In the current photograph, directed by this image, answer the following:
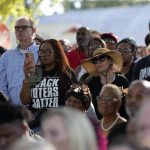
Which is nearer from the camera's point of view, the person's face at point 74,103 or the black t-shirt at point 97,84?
the person's face at point 74,103

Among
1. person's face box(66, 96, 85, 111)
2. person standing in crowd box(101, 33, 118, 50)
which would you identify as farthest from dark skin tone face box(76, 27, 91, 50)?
person's face box(66, 96, 85, 111)

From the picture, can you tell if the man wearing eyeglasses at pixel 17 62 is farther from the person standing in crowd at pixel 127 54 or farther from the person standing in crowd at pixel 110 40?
the person standing in crowd at pixel 110 40

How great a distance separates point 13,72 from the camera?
446 inches

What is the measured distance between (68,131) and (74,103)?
13.4 feet

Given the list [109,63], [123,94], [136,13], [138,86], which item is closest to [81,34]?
[109,63]

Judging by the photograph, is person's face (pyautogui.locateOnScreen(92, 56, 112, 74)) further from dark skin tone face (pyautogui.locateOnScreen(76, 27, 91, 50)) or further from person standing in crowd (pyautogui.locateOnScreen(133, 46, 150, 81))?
dark skin tone face (pyautogui.locateOnScreen(76, 27, 91, 50))

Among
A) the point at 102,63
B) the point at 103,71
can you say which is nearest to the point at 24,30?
the point at 102,63

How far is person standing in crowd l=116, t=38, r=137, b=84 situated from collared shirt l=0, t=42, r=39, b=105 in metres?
1.68

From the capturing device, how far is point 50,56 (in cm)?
1084

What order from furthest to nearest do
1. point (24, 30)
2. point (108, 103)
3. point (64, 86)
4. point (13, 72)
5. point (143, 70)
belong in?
point (24, 30), point (13, 72), point (64, 86), point (143, 70), point (108, 103)

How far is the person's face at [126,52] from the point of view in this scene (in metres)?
12.9

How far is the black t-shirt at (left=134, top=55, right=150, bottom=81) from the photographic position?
1046cm

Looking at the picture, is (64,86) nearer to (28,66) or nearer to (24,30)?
(28,66)

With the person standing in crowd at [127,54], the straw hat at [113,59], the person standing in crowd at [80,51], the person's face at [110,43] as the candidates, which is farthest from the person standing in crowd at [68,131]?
the person's face at [110,43]
